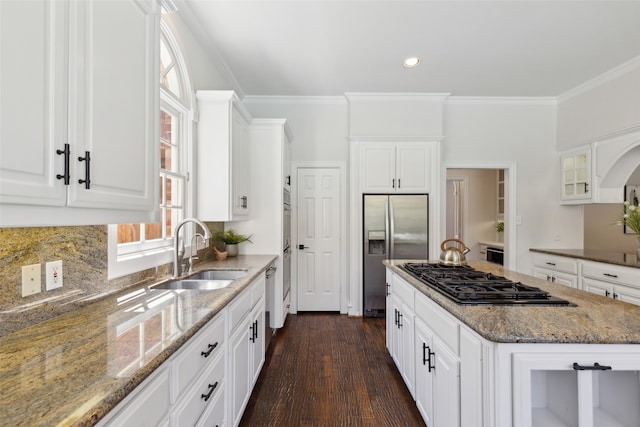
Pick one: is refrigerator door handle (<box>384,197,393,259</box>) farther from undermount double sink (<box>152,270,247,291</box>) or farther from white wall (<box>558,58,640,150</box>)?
white wall (<box>558,58,640,150</box>)

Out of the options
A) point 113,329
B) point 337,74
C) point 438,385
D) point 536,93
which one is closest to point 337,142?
point 337,74

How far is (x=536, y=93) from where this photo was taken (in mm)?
4109

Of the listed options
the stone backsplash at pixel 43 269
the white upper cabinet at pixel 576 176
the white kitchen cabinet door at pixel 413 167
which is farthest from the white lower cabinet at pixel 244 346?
the white upper cabinet at pixel 576 176

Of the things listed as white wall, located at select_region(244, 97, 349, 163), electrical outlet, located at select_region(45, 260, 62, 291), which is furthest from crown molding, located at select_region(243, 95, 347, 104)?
electrical outlet, located at select_region(45, 260, 62, 291)

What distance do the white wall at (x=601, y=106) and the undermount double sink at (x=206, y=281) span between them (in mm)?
4261

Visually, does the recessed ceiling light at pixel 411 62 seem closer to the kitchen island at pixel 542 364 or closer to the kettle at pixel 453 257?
the kettle at pixel 453 257

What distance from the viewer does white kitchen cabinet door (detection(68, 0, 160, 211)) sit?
1007 millimetres

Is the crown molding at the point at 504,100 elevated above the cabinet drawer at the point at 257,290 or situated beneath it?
elevated above

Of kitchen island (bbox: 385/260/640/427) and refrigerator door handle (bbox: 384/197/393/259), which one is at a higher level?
refrigerator door handle (bbox: 384/197/393/259)

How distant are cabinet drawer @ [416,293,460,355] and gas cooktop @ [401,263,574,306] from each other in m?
0.10

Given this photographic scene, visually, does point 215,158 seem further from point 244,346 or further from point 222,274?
point 244,346

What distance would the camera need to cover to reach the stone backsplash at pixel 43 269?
1118 mm

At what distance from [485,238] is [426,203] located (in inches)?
118

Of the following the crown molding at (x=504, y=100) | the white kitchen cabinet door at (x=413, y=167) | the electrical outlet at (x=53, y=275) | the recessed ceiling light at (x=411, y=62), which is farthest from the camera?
the crown molding at (x=504, y=100)
